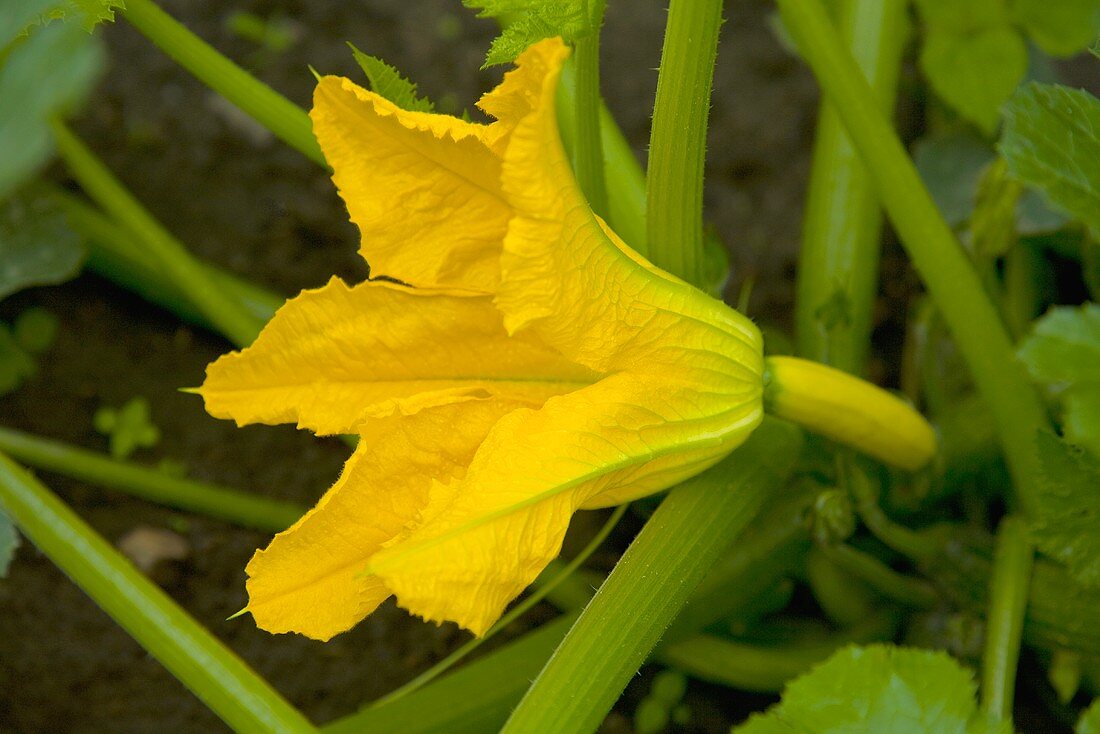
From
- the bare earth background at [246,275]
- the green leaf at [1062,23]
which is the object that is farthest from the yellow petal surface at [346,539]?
the green leaf at [1062,23]

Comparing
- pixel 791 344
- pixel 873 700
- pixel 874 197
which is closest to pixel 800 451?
pixel 873 700

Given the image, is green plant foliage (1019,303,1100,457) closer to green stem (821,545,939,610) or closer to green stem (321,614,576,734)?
green stem (821,545,939,610)

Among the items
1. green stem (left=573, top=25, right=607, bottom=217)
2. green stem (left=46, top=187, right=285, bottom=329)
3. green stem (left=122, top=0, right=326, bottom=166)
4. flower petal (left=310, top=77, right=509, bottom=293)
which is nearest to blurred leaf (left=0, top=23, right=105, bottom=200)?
flower petal (left=310, top=77, right=509, bottom=293)

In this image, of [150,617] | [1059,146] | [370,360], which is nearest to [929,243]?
[1059,146]

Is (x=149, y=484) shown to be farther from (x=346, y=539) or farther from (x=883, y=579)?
(x=883, y=579)

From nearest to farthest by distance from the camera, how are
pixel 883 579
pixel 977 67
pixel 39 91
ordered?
pixel 39 91, pixel 883 579, pixel 977 67

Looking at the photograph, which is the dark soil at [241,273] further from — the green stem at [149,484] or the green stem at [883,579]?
the green stem at [883,579]
